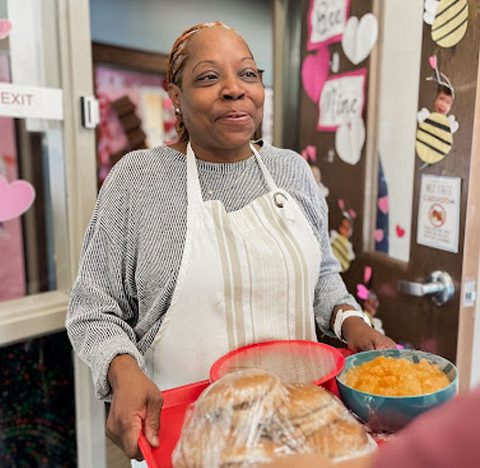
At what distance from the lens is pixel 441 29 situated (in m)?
1.27

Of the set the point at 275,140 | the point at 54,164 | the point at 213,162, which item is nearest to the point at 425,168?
the point at 213,162

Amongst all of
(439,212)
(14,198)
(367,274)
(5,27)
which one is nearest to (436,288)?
(439,212)

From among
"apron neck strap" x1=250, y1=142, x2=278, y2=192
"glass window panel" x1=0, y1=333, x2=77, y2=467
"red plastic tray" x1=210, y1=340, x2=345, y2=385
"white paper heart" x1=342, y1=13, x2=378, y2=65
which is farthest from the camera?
"white paper heart" x1=342, y1=13, x2=378, y2=65

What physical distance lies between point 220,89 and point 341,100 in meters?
0.73

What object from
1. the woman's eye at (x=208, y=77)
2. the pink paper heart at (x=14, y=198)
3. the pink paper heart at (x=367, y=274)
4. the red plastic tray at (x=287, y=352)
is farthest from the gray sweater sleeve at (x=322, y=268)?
the pink paper heart at (x=14, y=198)

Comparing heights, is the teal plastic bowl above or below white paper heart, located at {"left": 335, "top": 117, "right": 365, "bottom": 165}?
below

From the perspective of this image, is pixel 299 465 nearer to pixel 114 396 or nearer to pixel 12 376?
pixel 114 396

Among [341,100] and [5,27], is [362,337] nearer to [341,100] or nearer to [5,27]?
[341,100]

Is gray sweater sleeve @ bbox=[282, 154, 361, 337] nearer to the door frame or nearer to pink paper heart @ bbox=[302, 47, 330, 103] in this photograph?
the door frame

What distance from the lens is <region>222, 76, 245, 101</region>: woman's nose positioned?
987 millimetres

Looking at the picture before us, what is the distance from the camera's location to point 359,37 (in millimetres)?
1549

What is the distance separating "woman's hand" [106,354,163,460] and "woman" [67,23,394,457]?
0.08 metres

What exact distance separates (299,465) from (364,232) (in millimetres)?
1190

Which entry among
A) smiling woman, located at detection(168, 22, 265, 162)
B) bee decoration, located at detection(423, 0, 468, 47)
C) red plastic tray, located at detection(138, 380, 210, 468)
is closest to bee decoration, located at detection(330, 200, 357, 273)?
bee decoration, located at detection(423, 0, 468, 47)
